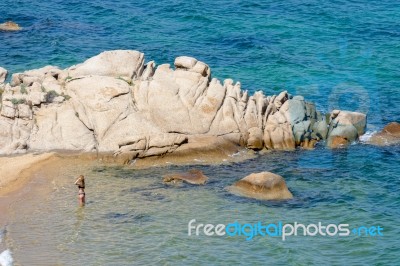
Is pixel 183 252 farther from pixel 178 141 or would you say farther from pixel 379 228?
pixel 178 141

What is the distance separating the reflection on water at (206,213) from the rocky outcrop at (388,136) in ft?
3.69

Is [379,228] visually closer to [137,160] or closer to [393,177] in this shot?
[393,177]

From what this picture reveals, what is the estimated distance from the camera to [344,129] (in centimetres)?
4553

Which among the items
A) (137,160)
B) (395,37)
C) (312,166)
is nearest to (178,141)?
(137,160)

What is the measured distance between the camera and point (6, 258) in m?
31.7

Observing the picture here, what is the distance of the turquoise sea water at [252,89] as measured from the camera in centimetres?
3306

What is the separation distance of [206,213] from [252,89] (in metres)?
17.6

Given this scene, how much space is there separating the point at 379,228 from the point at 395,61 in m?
26.4

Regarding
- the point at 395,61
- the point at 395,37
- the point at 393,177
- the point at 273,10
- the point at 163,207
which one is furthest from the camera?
the point at 273,10

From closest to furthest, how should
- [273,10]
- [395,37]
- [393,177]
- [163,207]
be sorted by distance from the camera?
[163,207] → [393,177] → [395,37] → [273,10]

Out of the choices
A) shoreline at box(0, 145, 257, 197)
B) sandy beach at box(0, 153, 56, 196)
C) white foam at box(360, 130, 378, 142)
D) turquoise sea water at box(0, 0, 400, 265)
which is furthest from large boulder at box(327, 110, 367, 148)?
sandy beach at box(0, 153, 56, 196)

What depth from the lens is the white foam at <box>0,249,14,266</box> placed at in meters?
31.3

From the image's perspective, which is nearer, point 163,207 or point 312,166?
point 163,207

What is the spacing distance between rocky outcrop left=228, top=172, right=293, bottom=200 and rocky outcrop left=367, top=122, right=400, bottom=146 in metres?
9.20
